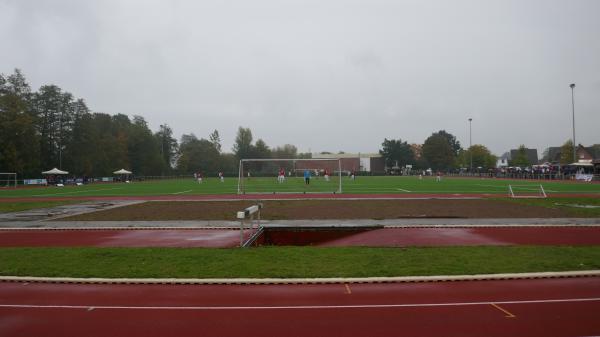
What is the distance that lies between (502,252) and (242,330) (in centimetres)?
709

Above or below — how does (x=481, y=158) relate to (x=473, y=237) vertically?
above

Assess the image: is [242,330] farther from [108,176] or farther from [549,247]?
[108,176]

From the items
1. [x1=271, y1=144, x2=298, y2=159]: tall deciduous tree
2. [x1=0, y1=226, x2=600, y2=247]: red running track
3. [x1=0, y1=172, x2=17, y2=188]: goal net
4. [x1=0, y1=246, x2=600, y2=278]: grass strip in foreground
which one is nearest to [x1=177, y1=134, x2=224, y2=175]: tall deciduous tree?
[x1=271, y1=144, x2=298, y2=159]: tall deciduous tree

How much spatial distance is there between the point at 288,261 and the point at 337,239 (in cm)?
458

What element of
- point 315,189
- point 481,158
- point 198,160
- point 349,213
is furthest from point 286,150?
point 349,213

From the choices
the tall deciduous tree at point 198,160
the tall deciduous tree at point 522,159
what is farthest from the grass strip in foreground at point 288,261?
→ the tall deciduous tree at point 522,159

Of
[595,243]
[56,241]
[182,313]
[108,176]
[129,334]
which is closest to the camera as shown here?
[129,334]

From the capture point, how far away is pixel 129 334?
550cm

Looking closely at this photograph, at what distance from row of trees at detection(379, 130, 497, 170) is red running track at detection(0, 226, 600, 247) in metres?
114

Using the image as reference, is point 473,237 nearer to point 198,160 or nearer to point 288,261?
point 288,261

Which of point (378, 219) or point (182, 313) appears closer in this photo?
point (182, 313)

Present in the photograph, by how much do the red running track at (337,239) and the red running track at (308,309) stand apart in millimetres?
4135

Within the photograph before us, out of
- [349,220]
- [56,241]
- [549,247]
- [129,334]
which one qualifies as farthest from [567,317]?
[56,241]

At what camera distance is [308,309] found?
6.37 meters
